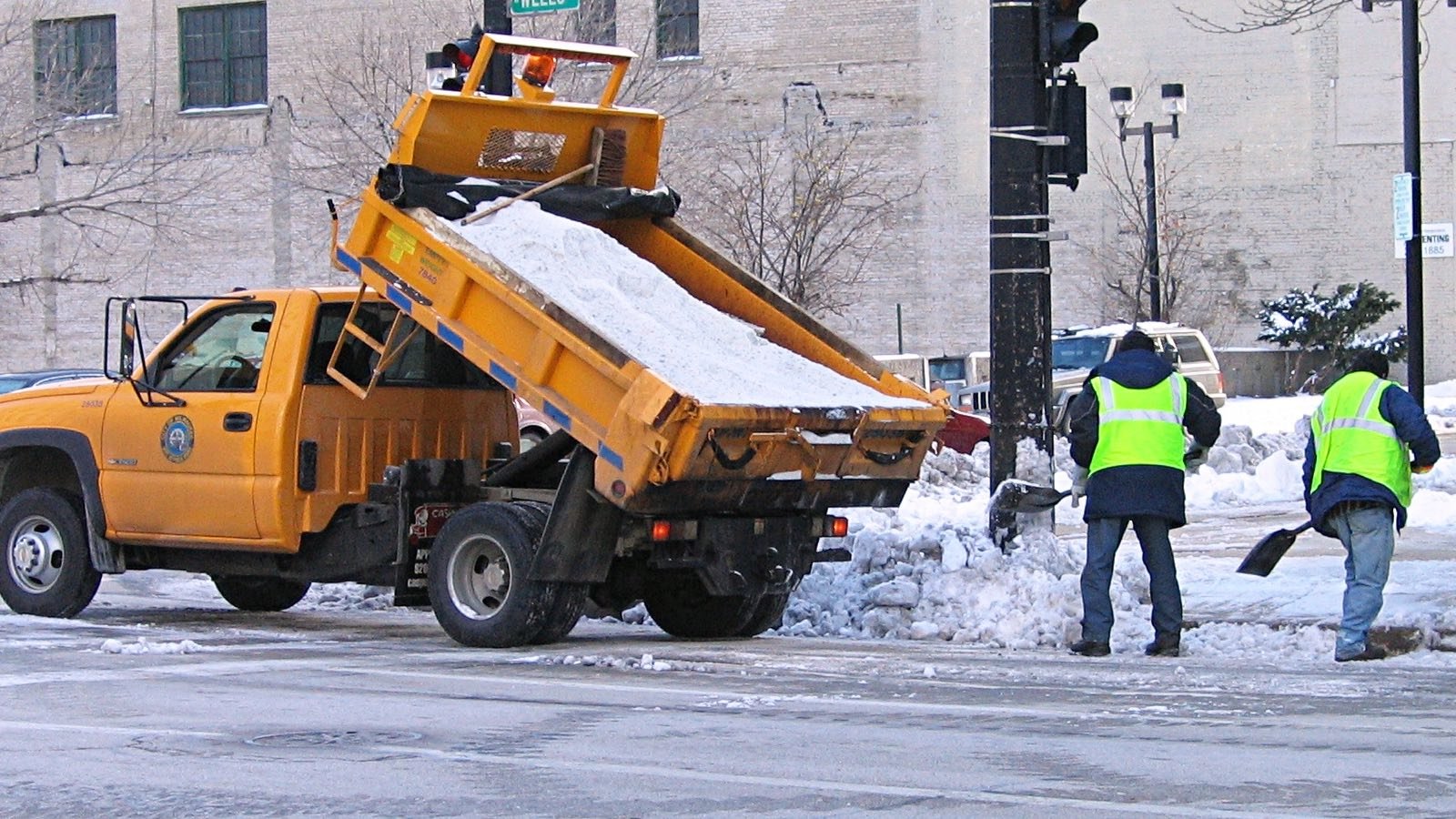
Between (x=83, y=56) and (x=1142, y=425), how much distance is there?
39197 mm

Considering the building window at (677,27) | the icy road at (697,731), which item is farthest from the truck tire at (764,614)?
the building window at (677,27)

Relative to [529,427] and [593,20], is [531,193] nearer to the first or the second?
[529,427]

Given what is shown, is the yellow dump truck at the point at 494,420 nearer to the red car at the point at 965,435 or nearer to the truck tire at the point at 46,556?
the truck tire at the point at 46,556

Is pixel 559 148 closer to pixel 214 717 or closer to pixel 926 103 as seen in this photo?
pixel 214 717

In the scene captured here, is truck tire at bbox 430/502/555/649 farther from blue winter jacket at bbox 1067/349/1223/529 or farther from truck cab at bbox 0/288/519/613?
blue winter jacket at bbox 1067/349/1223/529

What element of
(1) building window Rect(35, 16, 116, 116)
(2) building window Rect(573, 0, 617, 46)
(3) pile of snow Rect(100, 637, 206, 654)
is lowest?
(3) pile of snow Rect(100, 637, 206, 654)

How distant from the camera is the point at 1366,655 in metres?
10.4

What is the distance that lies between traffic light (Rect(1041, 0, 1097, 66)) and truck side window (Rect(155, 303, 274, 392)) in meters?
4.95

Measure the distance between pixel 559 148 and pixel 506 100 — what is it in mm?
567

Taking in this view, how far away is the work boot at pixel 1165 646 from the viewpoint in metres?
10.7

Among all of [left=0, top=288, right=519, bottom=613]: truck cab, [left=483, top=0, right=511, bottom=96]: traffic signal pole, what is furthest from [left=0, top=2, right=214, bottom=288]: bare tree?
[left=0, top=288, right=519, bottom=613]: truck cab

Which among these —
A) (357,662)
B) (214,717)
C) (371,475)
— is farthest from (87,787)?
(371,475)

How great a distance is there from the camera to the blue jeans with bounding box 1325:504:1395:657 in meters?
10.3

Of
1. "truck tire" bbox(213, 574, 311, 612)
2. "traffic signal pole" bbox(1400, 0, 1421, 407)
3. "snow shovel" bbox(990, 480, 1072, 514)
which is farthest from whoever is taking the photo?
"traffic signal pole" bbox(1400, 0, 1421, 407)
